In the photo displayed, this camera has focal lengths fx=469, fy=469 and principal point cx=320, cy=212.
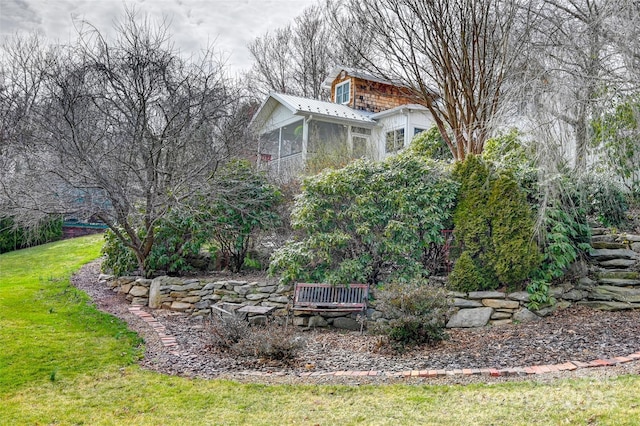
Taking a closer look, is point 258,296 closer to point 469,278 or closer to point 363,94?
point 469,278

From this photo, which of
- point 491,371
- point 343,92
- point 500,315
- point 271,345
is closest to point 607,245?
point 500,315

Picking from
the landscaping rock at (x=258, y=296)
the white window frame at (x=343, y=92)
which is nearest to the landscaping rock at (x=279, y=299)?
the landscaping rock at (x=258, y=296)

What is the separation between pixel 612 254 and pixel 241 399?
5684mm

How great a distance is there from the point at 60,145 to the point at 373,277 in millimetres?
5150

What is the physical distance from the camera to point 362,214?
6875 mm

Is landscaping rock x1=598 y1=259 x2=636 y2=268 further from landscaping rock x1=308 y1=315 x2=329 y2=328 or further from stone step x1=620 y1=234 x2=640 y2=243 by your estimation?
landscaping rock x1=308 y1=315 x2=329 y2=328

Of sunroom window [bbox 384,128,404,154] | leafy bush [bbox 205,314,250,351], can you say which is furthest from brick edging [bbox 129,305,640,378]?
sunroom window [bbox 384,128,404,154]

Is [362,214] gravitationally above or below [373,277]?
above

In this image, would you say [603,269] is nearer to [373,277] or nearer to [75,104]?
[373,277]

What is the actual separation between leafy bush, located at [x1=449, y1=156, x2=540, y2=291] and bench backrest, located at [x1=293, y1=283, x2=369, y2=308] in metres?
1.25

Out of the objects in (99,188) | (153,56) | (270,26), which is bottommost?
(99,188)

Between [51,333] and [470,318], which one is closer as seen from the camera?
[51,333]

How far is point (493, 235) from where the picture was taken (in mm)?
6449

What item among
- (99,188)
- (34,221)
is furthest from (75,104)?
(34,221)
